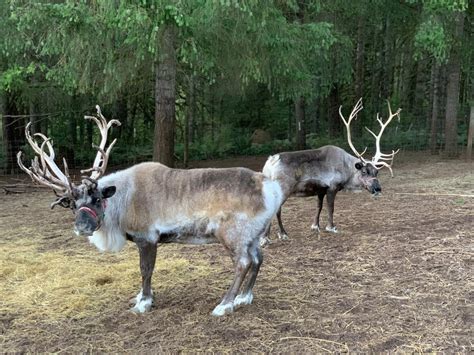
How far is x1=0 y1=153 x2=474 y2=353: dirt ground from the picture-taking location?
390cm

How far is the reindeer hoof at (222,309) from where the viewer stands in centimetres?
439

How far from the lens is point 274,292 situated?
16.3 ft

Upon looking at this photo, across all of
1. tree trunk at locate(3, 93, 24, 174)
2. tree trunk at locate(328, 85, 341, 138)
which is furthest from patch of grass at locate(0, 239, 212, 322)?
tree trunk at locate(328, 85, 341, 138)

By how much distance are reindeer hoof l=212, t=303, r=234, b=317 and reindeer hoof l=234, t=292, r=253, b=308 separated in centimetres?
10

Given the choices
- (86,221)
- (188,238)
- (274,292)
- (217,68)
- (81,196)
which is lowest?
(274,292)

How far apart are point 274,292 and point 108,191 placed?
1.84 m

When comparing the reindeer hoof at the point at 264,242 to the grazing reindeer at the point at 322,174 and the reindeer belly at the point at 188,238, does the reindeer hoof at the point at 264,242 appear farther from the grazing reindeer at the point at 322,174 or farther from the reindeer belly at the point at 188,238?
the reindeer belly at the point at 188,238

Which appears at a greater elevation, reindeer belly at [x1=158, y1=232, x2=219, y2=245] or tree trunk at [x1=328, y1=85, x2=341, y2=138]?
tree trunk at [x1=328, y1=85, x2=341, y2=138]

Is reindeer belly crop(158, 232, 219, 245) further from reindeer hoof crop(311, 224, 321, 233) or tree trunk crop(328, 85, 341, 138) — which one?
tree trunk crop(328, 85, 341, 138)

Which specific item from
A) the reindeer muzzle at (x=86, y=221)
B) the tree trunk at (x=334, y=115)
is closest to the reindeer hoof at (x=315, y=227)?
the reindeer muzzle at (x=86, y=221)

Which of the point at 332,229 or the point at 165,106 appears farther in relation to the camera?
the point at 165,106

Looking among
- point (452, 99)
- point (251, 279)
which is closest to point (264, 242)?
point (251, 279)

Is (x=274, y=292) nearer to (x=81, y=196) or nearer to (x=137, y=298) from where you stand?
(x=137, y=298)

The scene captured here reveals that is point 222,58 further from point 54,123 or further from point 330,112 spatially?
point 330,112
